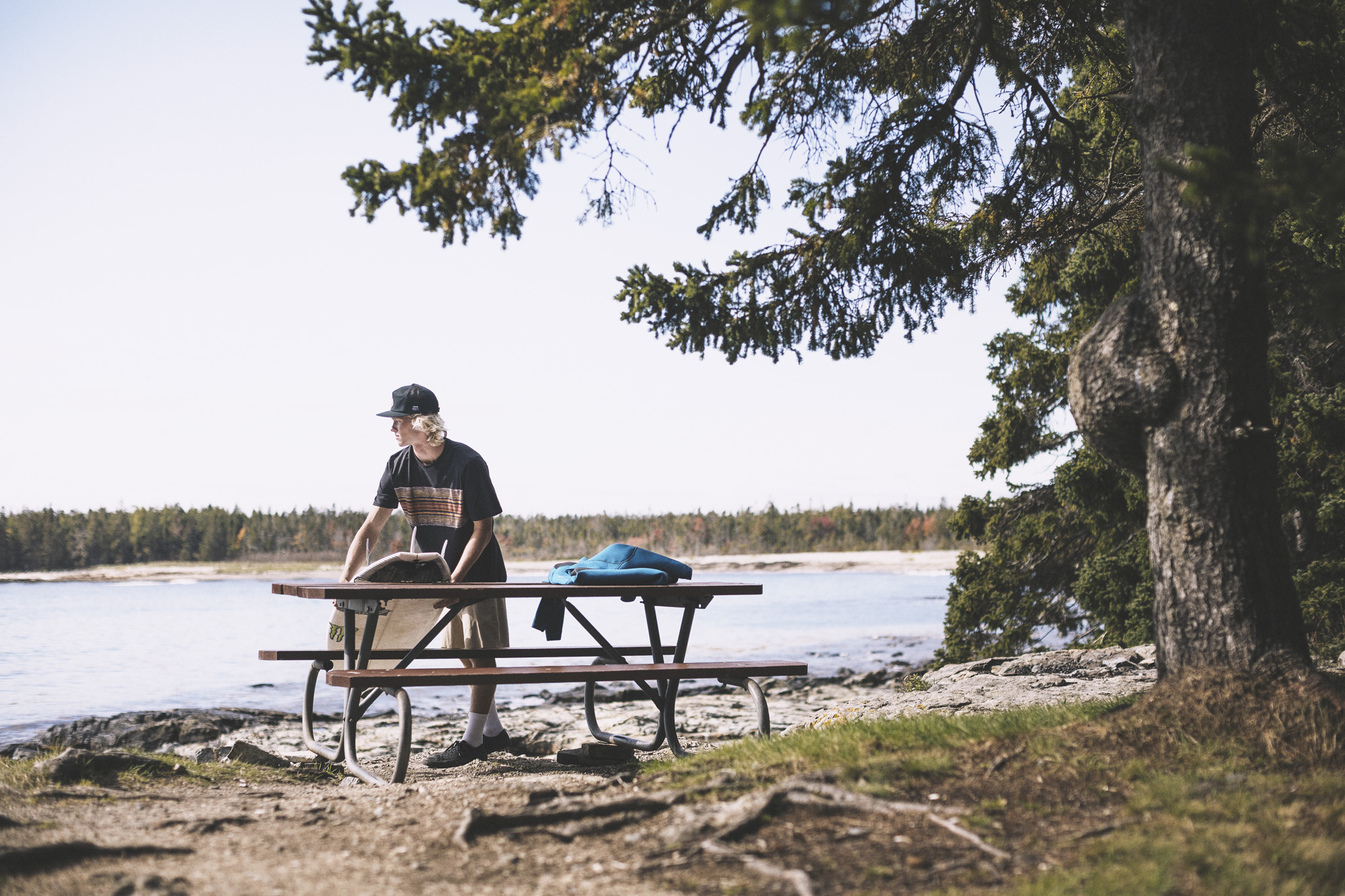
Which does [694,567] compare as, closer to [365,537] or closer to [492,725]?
[492,725]

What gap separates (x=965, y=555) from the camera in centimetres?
1342

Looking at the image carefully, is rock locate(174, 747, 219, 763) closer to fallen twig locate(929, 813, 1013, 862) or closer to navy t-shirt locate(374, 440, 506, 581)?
navy t-shirt locate(374, 440, 506, 581)

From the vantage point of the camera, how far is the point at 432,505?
230 inches

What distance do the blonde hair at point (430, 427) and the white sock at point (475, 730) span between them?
1.61 m

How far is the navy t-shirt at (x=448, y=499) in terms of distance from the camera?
5.75 meters

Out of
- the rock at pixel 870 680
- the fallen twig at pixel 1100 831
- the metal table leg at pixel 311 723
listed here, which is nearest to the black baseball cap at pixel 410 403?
the metal table leg at pixel 311 723

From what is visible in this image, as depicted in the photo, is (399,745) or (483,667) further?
(483,667)

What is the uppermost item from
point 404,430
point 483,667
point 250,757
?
point 404,430

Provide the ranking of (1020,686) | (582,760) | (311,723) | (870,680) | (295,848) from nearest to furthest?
(295,848), (582,760), (311,723), (1020,686), (870,680)

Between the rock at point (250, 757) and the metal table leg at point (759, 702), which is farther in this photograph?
the rock at point (250, 757)

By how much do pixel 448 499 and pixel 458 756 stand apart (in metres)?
1.50

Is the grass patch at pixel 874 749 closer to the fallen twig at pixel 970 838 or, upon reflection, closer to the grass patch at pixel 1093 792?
the grass patch at pixel 1093 792

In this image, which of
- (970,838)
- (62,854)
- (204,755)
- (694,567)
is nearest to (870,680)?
(204,755)

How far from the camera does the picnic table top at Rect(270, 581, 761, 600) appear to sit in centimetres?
473
